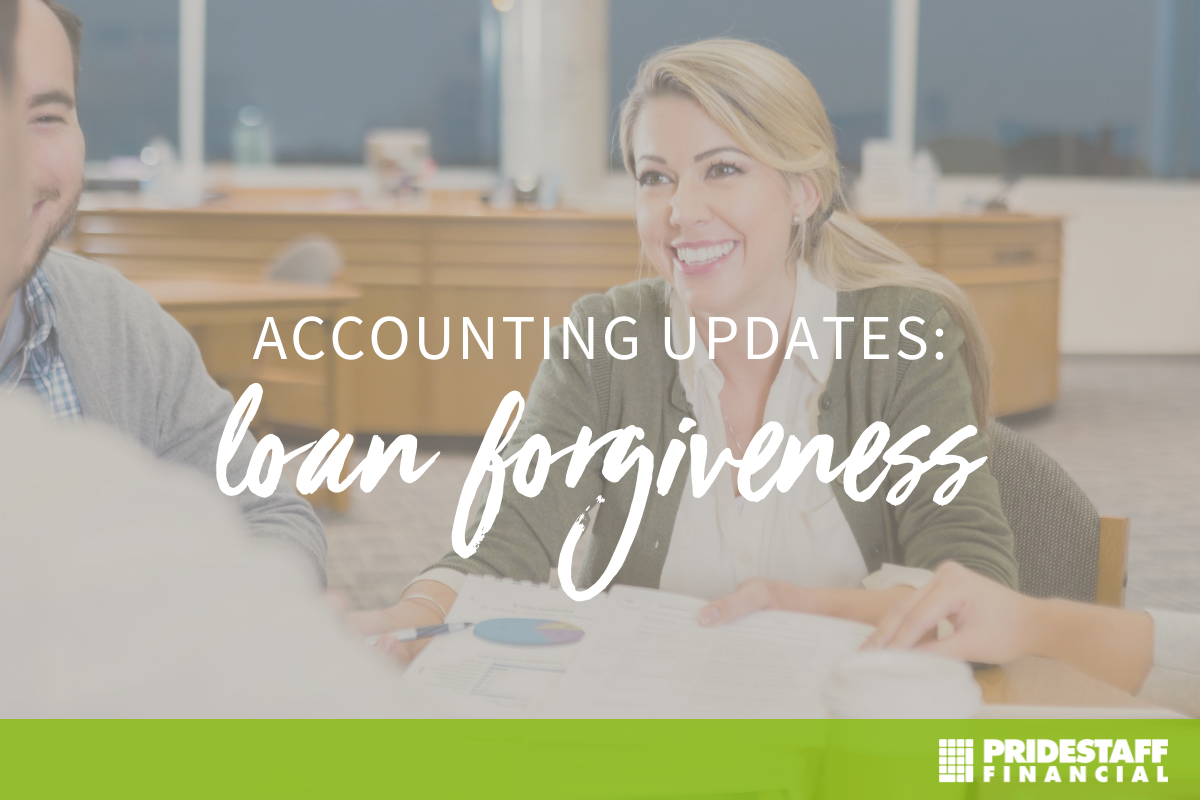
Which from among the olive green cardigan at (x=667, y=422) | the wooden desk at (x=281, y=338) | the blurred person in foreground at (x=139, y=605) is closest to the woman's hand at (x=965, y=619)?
the olive green cardigan at (x=667, y=422)

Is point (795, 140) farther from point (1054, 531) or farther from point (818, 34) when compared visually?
point (818, 34)

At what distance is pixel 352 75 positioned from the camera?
962 centimetres

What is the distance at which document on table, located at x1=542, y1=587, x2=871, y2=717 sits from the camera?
0.85 metres

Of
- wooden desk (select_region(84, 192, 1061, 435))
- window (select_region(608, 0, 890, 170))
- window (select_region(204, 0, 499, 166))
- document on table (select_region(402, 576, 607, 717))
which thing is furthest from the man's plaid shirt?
window (select_region(204, 0, 499, 166))

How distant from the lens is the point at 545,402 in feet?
5.19

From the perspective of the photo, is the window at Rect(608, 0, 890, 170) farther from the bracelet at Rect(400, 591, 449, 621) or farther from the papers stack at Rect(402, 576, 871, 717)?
the papers stack at Rect(402, 576, 871, 717)
